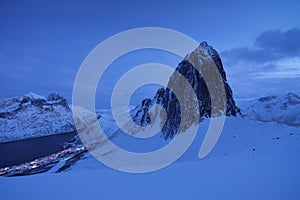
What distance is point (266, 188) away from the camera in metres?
4.75

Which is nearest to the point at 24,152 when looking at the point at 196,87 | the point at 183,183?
the point at 196,87

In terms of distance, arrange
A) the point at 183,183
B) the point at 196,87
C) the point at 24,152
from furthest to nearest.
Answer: the point at 24,152 → the point at 196,87 → the point at 183,183

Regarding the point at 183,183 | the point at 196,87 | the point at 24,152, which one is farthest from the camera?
the point at 24,152

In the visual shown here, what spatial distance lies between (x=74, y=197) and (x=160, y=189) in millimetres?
2499

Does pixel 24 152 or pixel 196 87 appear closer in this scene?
pixel 196 87

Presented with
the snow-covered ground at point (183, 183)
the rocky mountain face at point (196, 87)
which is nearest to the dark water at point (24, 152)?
the rocky mountain face at point (196, 87)

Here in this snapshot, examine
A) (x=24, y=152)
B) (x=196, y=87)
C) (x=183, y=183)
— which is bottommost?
(x=183, y=183)

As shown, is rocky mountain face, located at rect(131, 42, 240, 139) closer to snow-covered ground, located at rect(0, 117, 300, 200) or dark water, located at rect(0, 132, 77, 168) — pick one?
snow-covered ground, located at rect(0, 117, 300, 200)

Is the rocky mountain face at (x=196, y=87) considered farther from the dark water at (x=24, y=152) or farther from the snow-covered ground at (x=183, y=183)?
the dark water at (x=24, y=152)

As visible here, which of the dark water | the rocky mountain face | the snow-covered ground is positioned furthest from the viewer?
the dark water

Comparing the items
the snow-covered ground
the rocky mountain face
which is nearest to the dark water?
the rocky mountain face

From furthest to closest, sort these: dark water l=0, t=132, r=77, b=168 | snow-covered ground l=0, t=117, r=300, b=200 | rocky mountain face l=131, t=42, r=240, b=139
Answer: dark water l=0, t=132, r=77, b=168, rocky mountain face l=131, t=42, r=240, b=139, snow-covered ground l=0, t=117, r=300, b=200

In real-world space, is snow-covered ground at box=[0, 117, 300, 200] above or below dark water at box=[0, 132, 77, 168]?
below

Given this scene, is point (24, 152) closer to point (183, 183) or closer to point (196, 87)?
point (196, 87)
